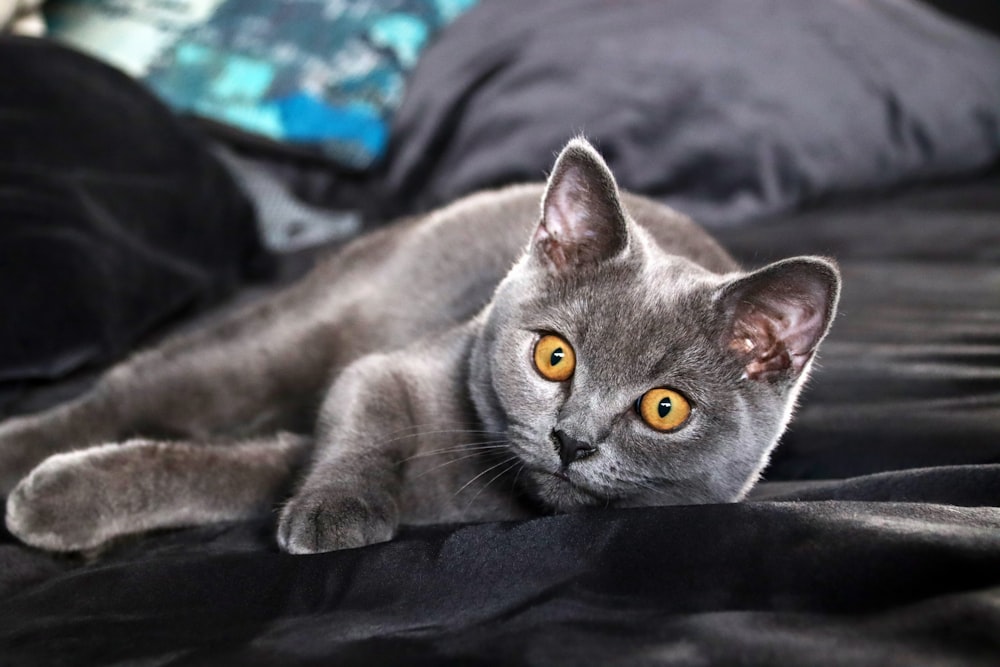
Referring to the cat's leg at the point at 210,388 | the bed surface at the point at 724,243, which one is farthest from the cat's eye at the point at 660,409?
the cat's leg at the point at 210,388

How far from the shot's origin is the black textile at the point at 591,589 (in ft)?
2.09

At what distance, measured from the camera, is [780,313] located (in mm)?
961

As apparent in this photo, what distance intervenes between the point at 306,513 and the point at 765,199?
57.5 inches

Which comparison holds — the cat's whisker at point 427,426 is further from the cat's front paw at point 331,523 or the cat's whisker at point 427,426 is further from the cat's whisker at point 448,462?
the cat's front paw at point 331,523

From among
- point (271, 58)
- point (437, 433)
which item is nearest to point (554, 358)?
point (437, 433)

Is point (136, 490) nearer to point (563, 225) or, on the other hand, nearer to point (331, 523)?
point (331, 523)

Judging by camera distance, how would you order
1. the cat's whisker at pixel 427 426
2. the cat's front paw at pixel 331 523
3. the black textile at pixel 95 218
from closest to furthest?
the cat's front paw at pixel 331 523 < the cat's whisker at pixel 427 426 < the black textile at pixel 95 218

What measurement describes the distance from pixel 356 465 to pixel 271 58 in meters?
1.32

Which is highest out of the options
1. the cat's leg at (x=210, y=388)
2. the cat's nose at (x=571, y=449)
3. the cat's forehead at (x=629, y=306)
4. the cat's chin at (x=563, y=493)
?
the cat's forehead at (x=629, y=306)

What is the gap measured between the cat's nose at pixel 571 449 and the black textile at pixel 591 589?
0.09m

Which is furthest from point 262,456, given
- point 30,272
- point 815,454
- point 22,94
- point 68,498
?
point 22,94

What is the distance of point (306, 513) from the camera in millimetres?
920

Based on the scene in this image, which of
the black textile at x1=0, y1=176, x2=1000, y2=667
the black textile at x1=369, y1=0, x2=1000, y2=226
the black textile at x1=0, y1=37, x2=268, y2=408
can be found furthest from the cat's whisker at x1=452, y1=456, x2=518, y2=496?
the black textile at x1=369, y1=0, x2=1000, y2=226

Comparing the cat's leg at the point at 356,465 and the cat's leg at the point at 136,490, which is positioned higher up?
the cat's leg at the point at 356,465
